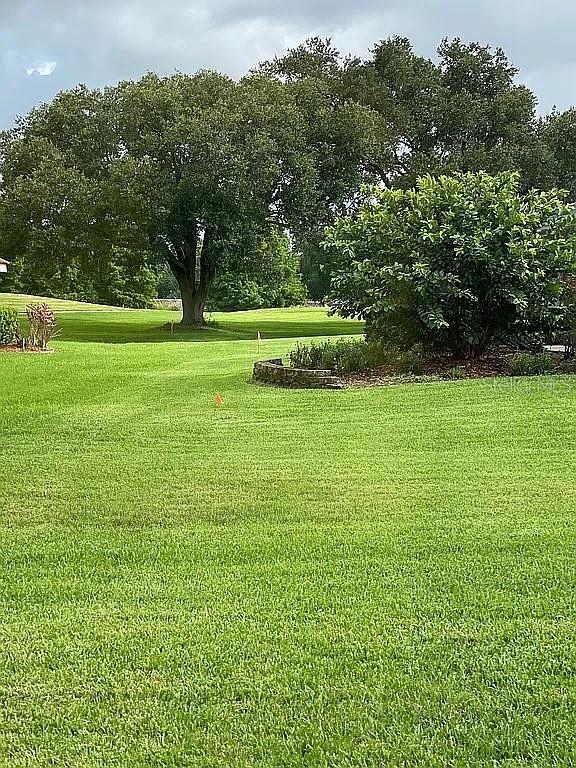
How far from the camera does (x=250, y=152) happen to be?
860 inches

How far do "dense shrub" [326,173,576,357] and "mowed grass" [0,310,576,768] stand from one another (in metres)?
3.28

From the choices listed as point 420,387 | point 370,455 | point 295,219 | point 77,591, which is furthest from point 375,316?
point 295,219

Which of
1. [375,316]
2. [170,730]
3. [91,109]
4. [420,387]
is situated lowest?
[170,730]

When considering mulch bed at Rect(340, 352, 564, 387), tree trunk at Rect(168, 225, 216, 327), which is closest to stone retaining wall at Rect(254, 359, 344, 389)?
mulch bed at Rect(340, 352, 564, 387)

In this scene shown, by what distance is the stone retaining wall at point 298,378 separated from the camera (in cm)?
912

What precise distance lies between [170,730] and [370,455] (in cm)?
359

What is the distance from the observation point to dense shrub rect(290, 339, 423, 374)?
385 inches

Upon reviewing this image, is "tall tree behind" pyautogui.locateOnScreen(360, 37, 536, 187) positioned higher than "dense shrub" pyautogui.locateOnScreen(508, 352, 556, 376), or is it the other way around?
"tall tree behind" pyautogui.locateOnScreen(360, 37, 536, 187)

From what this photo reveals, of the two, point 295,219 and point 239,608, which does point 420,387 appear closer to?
point 239,608

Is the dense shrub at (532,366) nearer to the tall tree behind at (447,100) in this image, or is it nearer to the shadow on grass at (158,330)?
the shadow on grass at (158,330)

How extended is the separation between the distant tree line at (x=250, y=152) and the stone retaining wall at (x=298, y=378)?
38.0 feet

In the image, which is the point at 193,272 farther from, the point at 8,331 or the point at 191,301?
the point at 8,331

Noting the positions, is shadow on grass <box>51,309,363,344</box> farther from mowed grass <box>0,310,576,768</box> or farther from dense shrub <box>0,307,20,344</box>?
mowed grass <box>0,310,576,768</box>

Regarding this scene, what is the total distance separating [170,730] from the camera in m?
2.32
